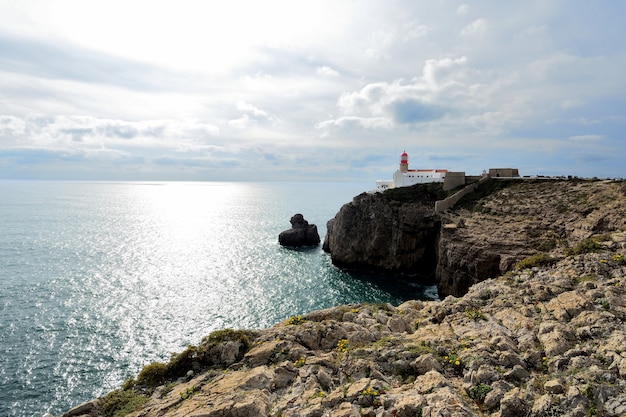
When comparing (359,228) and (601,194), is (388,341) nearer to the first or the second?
(601,194)

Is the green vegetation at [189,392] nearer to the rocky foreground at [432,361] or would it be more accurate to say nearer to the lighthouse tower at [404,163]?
the rocky foreground at [432,361]

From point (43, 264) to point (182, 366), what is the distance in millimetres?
66587

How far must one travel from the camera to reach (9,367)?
100.0ft

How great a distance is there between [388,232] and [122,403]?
197 ft

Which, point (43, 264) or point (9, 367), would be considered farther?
point (43, 264)

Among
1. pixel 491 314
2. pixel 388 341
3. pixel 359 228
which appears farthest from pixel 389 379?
pixel 359 228

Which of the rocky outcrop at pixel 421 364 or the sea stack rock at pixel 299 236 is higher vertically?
the rocky outcrop at pixel 421 364

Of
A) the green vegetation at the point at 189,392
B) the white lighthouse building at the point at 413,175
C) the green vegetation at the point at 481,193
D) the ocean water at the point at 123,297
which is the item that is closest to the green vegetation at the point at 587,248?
the green vegetation at the point at 189,392

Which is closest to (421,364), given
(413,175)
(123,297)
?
(123,297)

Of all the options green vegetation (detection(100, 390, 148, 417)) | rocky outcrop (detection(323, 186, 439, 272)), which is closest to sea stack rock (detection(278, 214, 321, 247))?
rocky outcrop (detection(323, 186, 439, 272))

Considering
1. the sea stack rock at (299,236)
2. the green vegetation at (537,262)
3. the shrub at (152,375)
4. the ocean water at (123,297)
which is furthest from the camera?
the sea stack rock at (299,236)

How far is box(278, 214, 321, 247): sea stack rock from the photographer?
88.3 metres

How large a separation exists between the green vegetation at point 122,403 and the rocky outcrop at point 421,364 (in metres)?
0.05

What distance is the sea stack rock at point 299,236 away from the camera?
290 feet
